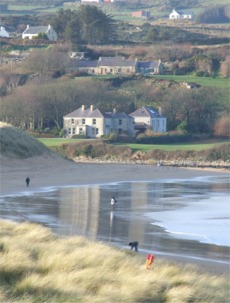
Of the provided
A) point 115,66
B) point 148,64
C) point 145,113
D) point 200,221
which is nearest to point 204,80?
point 148,64

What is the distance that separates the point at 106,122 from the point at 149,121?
2934 millimetres

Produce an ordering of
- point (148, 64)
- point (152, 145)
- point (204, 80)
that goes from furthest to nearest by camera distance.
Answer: point (148, 64), point (204, 80), point (152, 145)

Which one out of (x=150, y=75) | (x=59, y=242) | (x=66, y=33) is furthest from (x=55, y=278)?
(x=66, y=33)

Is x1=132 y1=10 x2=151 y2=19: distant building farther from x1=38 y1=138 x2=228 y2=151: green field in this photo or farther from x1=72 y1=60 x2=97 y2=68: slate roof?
x1=38 y1=138 x2=228 y2=151: green field

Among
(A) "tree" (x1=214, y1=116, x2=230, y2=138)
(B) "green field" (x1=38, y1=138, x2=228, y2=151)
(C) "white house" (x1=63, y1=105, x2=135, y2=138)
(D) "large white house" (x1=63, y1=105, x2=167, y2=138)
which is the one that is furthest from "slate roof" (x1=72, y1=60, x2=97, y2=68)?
(B) "green field" (x1=38, y1=138, x2=228, y2=151)

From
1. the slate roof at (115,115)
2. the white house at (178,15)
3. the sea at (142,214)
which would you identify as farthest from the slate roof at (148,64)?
the white house at (178,15)

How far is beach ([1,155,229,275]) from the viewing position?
30.5m

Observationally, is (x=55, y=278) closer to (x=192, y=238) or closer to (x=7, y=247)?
(x=7, y=247)

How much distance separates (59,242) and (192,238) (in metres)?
6.11

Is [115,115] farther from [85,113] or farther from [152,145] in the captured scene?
[152,145]

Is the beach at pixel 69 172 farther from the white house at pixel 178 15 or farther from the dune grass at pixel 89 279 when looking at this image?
the white house at pixel 178 15

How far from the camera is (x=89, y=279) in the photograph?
1051cm

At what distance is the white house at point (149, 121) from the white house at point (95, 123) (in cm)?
64

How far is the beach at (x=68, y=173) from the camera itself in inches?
1199
